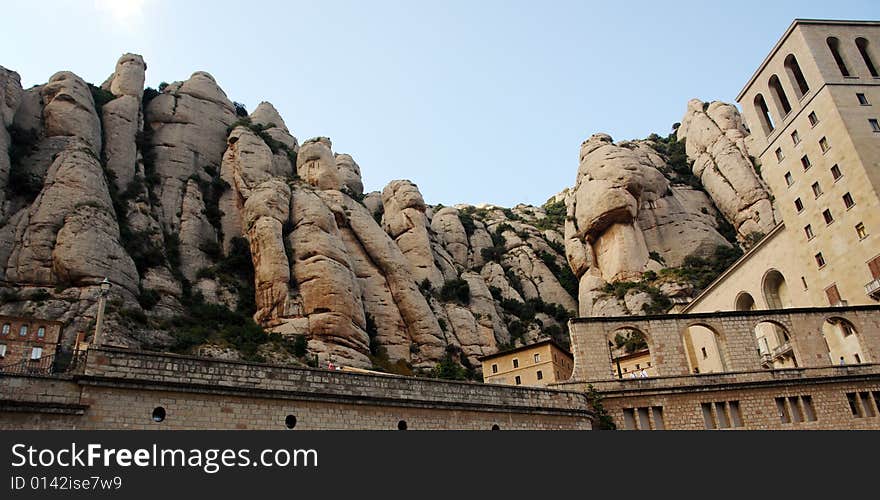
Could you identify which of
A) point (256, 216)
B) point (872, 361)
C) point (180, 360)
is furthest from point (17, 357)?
point (872, 361)

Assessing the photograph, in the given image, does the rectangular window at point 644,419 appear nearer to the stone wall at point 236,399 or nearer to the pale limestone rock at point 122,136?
the stone wall at point 236,399

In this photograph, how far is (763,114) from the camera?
50.2 meters

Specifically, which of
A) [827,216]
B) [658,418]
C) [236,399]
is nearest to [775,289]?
[827,216]

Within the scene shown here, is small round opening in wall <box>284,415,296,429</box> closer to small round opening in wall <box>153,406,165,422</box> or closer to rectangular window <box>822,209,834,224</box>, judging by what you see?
small round opening in wall <box>153,406,165,422</box>

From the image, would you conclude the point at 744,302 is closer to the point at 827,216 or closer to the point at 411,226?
the point at 827,216

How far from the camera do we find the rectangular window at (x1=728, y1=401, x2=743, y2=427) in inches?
1048

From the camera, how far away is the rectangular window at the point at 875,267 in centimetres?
3664

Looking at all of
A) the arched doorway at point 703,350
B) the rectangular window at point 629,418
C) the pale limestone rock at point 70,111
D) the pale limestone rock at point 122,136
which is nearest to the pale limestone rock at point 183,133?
the pale limestone rock at point 122,136

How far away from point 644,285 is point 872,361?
37221 millimetres

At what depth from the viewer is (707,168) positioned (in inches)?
3354

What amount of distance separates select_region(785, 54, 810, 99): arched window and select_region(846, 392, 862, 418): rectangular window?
25.5 metres

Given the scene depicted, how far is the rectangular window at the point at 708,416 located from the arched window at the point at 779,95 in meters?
29.4

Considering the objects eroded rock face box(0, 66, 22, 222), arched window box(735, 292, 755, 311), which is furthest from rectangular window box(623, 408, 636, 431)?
eroded rock face box(0, 66, 22, 222)

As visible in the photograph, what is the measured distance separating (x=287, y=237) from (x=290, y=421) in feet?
135
